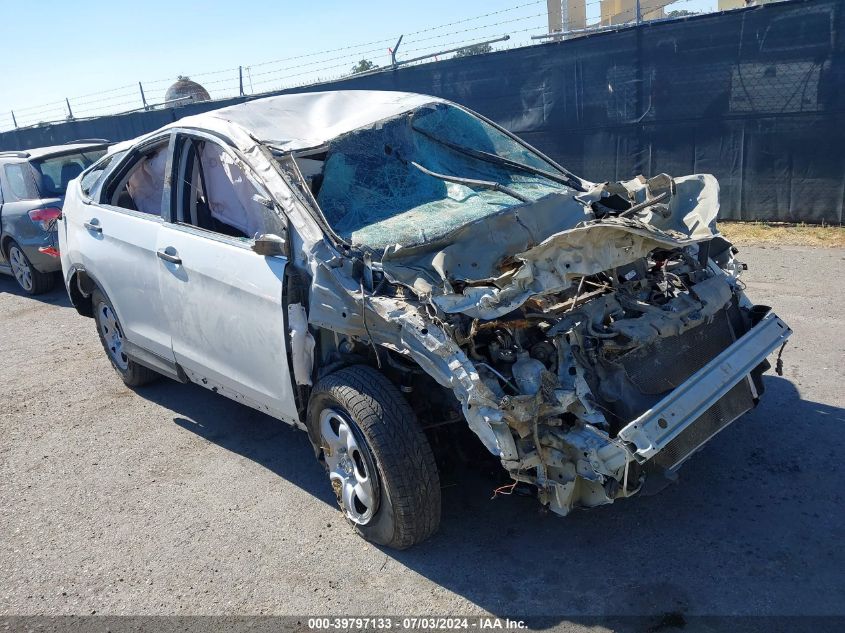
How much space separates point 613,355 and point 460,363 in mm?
786

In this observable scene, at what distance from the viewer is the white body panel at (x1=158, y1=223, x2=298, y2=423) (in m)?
3.89

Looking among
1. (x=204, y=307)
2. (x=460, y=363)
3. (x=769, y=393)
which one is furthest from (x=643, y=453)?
(x=204, y=307)

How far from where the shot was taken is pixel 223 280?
13.5 feet

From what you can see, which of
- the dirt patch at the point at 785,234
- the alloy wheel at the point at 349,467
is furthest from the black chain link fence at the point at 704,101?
the alloy wheel at the point at 349,467

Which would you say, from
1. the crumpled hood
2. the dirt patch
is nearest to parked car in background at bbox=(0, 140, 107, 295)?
the crumpled hood

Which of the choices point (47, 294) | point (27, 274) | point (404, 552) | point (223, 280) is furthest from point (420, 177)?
point (47, 294)

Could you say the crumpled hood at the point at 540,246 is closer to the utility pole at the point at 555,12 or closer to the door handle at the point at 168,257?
the door handle at the point at 168,257

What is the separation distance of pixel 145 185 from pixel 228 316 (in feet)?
5.70

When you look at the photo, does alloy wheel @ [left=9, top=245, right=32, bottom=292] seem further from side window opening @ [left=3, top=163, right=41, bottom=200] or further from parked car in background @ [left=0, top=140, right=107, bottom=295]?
side window opening @ [left=3, top=163, right=41, bottom=200]

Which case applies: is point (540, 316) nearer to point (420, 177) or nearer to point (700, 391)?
point (700, 391)

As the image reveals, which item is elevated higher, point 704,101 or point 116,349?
point 704,101

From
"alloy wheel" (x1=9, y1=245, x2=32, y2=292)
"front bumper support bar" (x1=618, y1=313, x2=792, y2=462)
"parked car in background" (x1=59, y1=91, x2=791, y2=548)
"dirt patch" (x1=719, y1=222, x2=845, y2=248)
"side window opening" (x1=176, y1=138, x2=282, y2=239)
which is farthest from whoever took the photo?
"alloy wheel" (x1=9, y1=245, x2=32, y2=292)

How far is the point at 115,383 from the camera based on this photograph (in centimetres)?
618

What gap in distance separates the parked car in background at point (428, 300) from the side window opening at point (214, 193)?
0.01 m
